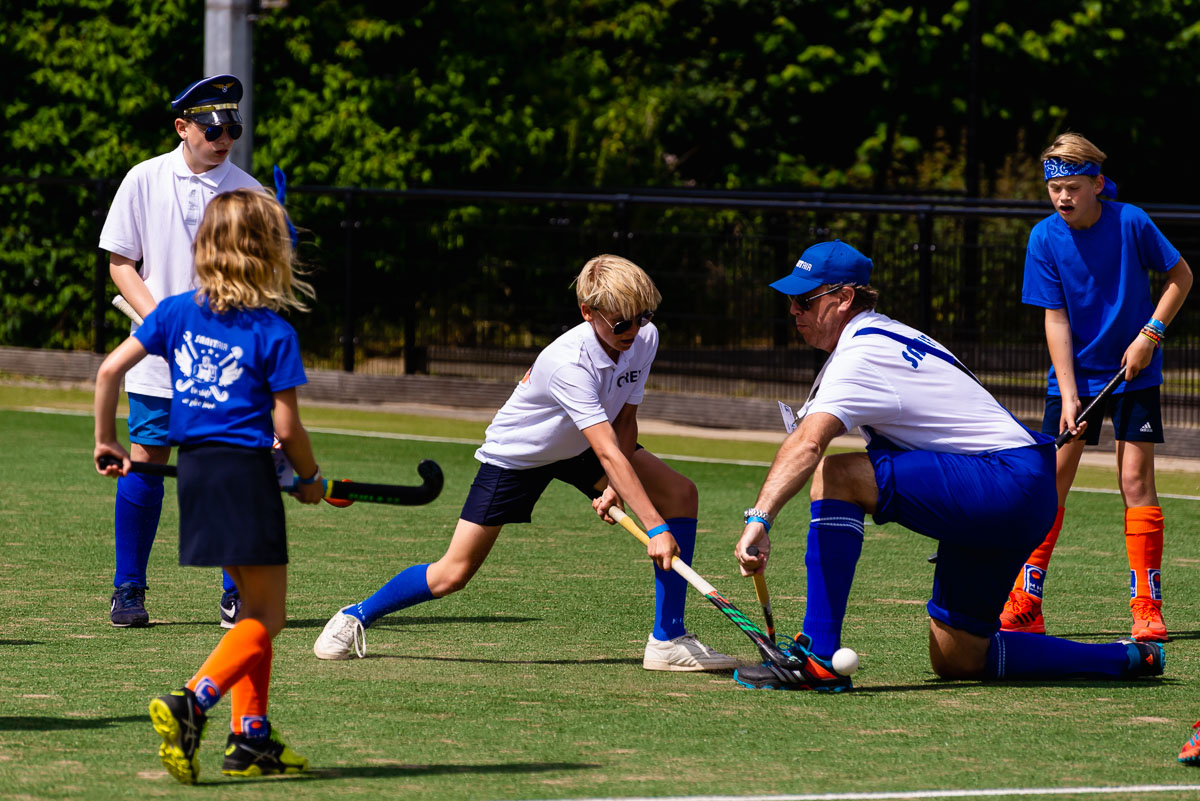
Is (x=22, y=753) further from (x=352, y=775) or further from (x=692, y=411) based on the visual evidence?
(x=692, y=411)

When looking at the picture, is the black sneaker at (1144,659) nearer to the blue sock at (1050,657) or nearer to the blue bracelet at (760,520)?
the blue sock at (1050,657)

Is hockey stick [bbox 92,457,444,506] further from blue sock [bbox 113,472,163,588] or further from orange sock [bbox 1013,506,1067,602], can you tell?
orange sock [bbox 1013,506,1067,602]

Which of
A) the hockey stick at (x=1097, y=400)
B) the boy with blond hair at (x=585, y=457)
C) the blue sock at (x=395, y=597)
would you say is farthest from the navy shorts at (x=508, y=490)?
the hockey stick at (x=1097, y=400)

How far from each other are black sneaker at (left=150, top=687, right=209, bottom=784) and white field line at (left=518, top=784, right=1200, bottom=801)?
0.96 meters

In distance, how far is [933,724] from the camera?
5316mm

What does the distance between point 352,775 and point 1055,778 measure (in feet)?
5.71

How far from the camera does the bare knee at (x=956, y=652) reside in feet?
19.5

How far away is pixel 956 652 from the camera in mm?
5949

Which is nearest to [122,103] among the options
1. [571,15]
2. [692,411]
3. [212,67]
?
[212,67]

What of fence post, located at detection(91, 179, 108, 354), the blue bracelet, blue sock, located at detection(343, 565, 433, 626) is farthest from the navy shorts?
fence post, located at detection(91, 179, 108, 354)

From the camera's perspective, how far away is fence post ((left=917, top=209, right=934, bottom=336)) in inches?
584

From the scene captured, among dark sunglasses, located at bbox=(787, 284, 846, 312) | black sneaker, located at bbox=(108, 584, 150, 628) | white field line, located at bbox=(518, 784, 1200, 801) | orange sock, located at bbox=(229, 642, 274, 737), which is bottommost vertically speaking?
black sneaker, located at bbox=(108, 584, 150, 628)

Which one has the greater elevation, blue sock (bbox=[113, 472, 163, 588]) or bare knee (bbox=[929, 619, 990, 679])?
blue sock (bbox=[113, 472, 163, 588])

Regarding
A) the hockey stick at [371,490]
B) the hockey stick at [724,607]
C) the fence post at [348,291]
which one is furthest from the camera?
the fence post at [348,291]
